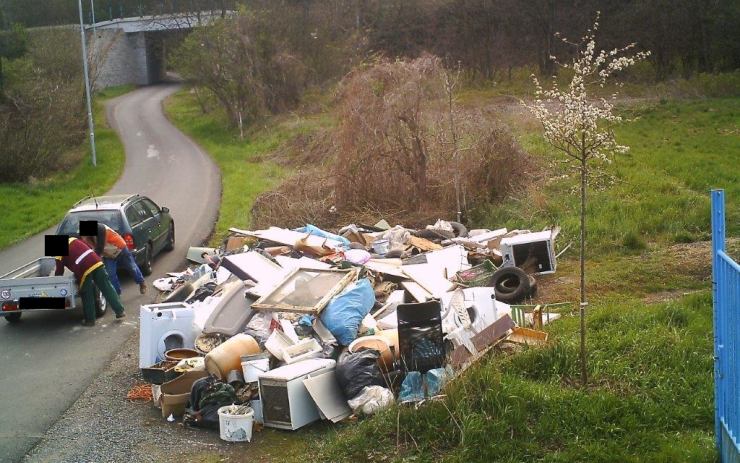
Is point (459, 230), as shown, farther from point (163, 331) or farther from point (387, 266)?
point (163, 331)

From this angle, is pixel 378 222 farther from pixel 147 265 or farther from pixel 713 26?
pixel 713 26

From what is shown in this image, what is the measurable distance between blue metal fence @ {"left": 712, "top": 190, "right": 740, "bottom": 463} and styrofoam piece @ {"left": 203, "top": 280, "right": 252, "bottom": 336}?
561 cm

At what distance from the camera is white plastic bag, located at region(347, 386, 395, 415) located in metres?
7.32

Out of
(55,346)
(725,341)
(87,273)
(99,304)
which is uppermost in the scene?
(725,341)

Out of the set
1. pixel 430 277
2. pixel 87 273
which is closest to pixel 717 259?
pixel 430 277

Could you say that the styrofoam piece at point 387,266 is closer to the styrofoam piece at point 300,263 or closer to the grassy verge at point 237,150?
the styrofoam piece at point 300,263

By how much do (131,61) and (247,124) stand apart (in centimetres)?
3326

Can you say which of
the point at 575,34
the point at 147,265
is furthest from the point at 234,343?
the point at 575,34

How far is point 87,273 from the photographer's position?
464 inches

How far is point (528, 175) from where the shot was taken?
17656mm

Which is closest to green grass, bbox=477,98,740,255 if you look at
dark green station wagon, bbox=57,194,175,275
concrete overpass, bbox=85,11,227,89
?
dark green station wagon, bbox=57,194,175,275

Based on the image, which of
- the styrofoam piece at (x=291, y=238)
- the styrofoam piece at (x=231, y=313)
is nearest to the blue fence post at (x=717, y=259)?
the styrofoam piece at (x=231, y=313)

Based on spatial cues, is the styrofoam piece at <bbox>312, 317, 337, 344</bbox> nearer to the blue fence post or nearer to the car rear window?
the blue fence post

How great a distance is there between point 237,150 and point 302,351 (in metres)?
27.5
